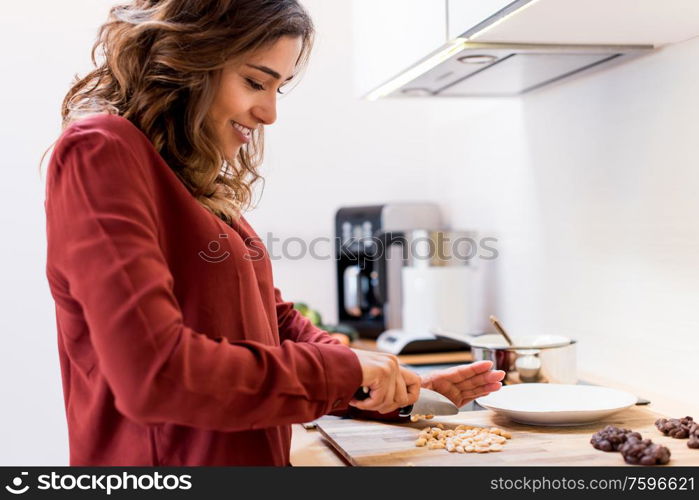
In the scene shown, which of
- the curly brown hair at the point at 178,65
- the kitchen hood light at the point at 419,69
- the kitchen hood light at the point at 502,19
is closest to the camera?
the curly brown hair at the point at 178,65

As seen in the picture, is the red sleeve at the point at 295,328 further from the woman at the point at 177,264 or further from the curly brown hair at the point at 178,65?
the curly brown hair at the point at 178,65

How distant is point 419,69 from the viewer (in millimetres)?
1599

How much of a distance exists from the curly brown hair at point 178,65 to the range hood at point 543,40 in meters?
0.43

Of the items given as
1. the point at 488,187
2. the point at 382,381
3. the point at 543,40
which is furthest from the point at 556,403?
the point at 488,187

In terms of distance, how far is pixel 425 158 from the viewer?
108 inches

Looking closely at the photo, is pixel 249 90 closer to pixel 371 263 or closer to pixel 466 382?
pixel 466 382

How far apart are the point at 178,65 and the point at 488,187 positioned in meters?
1.44

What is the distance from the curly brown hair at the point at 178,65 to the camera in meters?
0.92

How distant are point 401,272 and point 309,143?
0.61 metres

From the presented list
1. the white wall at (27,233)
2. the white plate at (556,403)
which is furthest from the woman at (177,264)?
the white wall at (27,233)

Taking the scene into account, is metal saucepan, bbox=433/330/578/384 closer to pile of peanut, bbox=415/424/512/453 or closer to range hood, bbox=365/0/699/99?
pile of peanut, bbox=415/424/512/453

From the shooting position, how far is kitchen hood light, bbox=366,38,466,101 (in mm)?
1399

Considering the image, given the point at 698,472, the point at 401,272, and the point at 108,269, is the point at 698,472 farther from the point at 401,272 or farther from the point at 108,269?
the point at 401,272

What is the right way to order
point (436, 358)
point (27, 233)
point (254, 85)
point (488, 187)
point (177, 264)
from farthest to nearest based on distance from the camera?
point (27, 233)
point (488, 187)
point (436, 358)
point (254, 85)
point (177, 264)
